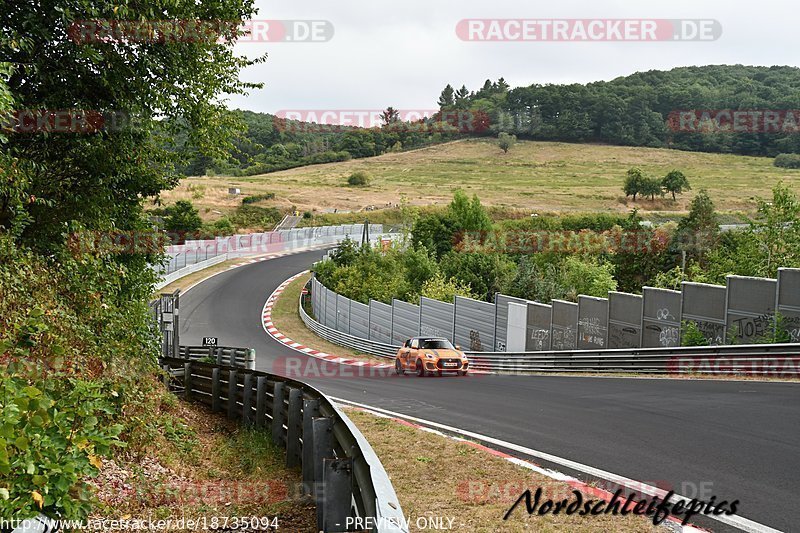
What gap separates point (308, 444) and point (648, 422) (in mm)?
6088

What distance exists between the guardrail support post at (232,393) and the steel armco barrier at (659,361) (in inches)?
479

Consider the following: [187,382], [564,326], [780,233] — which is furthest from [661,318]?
[780,233]

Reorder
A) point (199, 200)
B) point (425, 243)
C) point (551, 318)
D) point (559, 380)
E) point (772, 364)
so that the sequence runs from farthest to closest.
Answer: point (199, 200), point (425, 243), point (551, 318), point (559, 380), point (772, 364)

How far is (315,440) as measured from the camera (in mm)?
8016

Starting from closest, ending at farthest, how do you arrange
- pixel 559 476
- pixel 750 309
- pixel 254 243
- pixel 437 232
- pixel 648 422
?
pixel 559 476 → pixel 648 422 → pixel 750 309 → pixel 437 232 → pixel 254 243

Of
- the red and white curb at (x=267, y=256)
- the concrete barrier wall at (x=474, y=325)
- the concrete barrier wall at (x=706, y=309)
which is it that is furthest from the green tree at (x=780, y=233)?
the red and white curb at (x=267, y=256)

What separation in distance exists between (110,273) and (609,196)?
112 m

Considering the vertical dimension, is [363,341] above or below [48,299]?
below

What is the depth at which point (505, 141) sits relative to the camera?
16950cm

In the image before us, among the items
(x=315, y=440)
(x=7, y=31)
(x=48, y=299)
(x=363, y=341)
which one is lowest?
(x=363, y=341)

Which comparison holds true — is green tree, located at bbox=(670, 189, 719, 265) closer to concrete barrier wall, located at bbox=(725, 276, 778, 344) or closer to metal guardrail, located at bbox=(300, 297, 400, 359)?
metal guardrail, located at bbox=(300, 297, 400, 359)

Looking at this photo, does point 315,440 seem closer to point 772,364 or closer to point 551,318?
point 772,364

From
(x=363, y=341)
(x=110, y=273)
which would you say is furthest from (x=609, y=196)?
(x=110, y=273)

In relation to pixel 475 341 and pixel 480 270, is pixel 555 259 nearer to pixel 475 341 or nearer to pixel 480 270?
pixel 480 270
